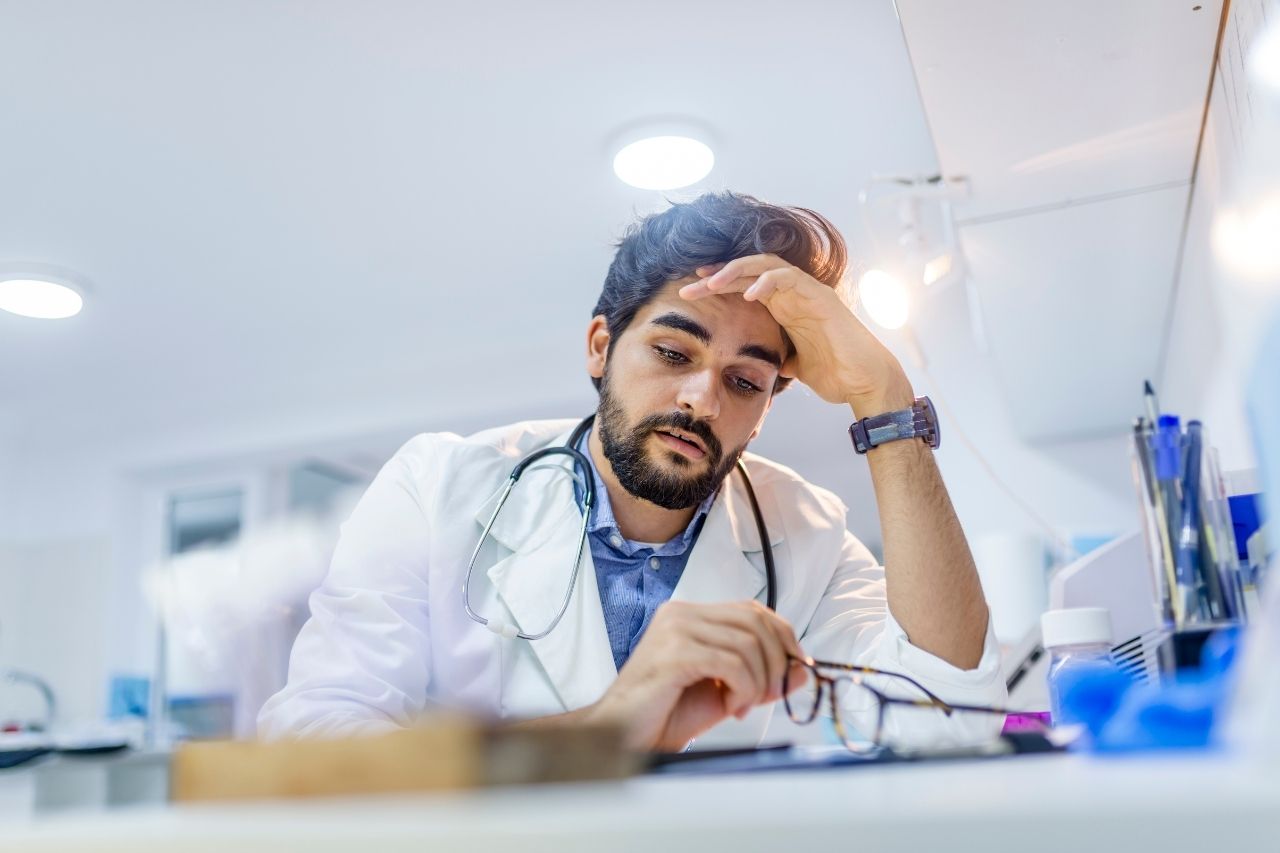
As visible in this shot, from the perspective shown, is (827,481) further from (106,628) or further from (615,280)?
(106,628)

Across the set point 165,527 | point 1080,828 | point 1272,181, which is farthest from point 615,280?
point 165,527

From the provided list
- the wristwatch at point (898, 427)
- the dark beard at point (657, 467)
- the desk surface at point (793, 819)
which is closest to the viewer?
the desk surface at point (793, 819)

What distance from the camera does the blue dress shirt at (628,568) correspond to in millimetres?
1449

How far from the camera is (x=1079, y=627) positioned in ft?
4.14

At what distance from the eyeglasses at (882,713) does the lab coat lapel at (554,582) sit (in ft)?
1.24

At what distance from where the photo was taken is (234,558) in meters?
4.02

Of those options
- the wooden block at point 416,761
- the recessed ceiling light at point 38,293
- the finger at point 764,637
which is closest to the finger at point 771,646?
the finger at point 764,637

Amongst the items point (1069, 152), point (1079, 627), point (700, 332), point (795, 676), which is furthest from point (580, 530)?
point (1069, 152)

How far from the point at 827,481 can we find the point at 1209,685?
3332 millimetres

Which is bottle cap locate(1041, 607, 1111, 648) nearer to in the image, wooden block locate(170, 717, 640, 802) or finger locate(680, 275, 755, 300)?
finger locate(680, 275, 755, 300)

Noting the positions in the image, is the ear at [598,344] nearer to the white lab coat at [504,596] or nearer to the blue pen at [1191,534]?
the white lab coat at [504,596]

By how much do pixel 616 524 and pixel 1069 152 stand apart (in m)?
0.83

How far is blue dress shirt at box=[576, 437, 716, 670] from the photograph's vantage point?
145 cm

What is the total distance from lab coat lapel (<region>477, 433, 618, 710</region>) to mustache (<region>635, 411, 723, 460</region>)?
0.17 m
